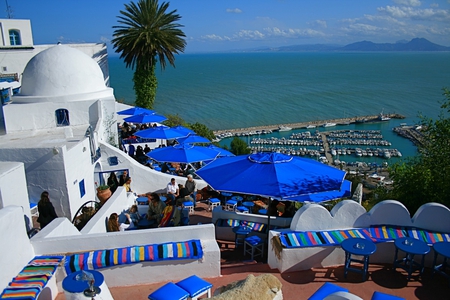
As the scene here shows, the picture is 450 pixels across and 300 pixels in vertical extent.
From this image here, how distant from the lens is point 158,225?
8.97m

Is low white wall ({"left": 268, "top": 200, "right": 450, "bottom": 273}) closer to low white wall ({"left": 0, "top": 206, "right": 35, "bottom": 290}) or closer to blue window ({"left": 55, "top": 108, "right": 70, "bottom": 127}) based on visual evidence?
low white wall ({"left": 0, "top": 206, "right": 35, "bottom": 290})

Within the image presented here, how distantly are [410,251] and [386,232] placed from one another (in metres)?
0.95

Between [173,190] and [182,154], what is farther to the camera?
[182,154]

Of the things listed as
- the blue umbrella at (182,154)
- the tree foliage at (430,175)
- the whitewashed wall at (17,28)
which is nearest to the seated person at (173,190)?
the blue umbrella at (182,154)

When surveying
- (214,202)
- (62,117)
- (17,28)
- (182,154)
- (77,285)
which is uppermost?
(17,28)

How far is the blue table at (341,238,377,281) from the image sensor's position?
20.9 feet

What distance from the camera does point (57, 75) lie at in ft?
49.3

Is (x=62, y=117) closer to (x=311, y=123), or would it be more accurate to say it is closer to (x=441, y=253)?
(x=441, y=253)

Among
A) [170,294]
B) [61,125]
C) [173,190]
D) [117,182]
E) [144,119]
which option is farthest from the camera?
[144,119]

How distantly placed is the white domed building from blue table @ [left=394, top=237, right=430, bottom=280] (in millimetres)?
8457

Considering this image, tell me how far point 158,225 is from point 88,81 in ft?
30.8

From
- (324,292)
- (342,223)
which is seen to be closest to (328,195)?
(342,223)

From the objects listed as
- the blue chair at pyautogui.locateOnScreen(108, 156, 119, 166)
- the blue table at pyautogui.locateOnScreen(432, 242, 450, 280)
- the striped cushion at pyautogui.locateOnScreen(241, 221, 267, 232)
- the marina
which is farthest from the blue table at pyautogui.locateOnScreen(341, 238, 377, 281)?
the marina

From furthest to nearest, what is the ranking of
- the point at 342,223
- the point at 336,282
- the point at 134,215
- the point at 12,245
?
the point at 134,215, the point at 342,223, the point at 336,282, the point at 12,245
